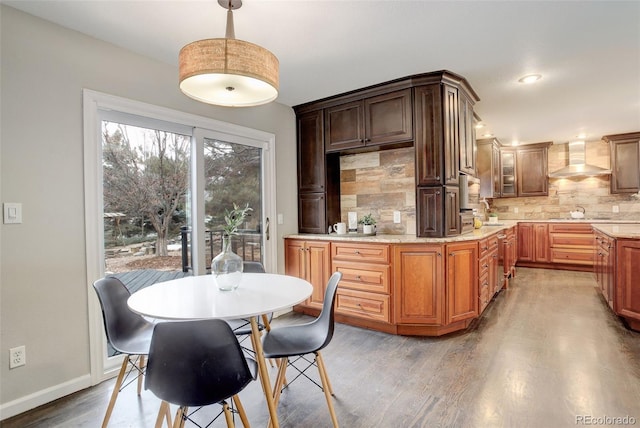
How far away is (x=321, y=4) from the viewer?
2.03 m

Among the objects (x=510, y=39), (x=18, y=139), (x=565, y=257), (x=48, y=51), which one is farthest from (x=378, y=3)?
(x=565, y=257)

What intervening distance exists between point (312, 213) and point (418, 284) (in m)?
1.53

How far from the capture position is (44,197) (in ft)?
6.85

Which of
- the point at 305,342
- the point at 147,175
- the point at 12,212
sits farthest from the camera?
the point at 147,175

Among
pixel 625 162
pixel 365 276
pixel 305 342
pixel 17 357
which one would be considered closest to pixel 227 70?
pixel 305 342

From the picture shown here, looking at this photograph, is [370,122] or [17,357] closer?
[17,357]

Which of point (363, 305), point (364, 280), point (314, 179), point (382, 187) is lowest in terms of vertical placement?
point (363, 305)

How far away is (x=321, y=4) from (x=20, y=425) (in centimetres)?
299

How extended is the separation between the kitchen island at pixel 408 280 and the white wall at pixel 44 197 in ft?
7.09

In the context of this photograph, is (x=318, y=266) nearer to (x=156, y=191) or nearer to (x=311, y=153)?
(x=311, y=153)

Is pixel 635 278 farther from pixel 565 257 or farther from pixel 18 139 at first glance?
pixel 18 139

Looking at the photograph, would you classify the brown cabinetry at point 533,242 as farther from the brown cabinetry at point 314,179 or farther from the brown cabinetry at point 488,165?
the brown cabinetry at point 314,179

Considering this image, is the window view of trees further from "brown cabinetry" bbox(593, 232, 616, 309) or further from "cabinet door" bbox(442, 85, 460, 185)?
"brown cabinetry" bbox(593, 232, 616, 309)

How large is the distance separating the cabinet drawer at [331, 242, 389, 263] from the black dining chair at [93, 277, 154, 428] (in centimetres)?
186
